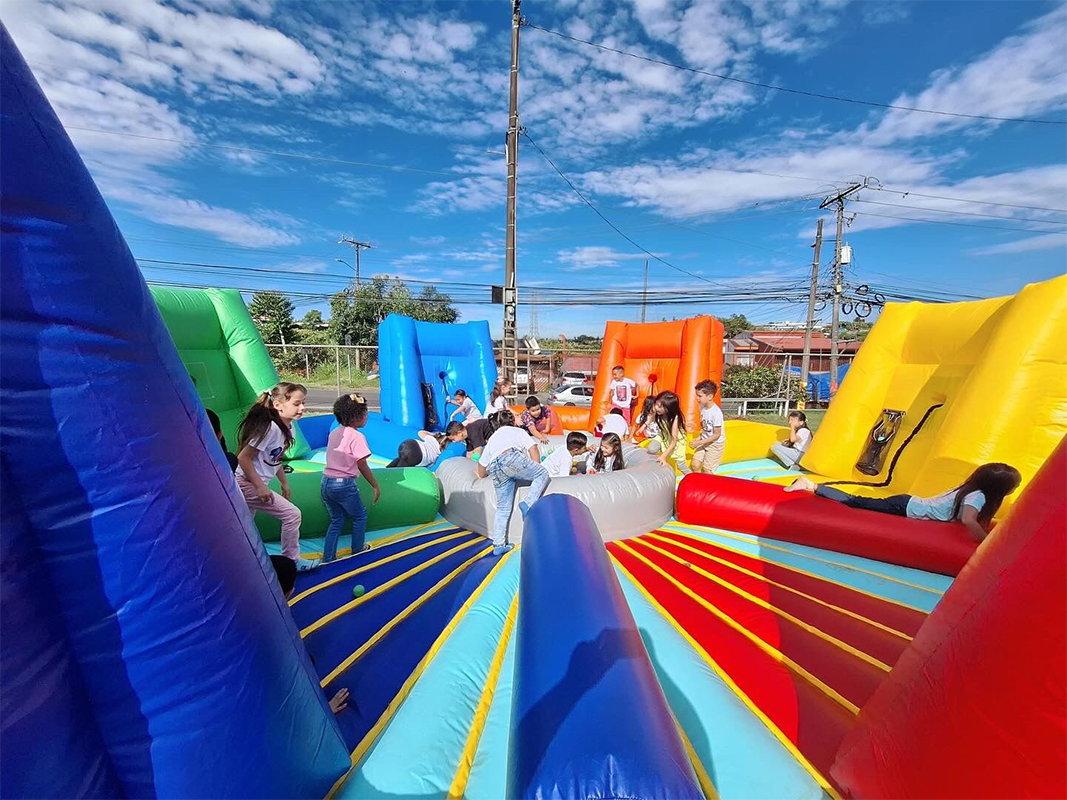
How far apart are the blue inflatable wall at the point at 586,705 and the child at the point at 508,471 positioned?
1.44 m

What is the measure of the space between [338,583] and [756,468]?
440 centimetres

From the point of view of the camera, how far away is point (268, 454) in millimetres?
2570

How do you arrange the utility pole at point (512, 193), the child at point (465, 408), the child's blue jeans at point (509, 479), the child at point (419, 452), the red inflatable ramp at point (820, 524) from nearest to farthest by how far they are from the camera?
the red inflatable ramp at point (820, 524) < the child's blue jeans at point (509, 479) < the child at point (419, 452) < the child at point (465, 408) < the utility pole at point (512, 193)

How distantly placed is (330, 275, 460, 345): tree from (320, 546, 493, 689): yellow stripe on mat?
79.6 ft

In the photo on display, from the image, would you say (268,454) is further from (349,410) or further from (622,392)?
(622,392)

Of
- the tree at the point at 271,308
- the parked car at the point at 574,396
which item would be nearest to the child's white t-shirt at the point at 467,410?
the parked car at the point at 574,396

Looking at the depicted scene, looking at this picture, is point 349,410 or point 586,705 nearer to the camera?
point 586,705

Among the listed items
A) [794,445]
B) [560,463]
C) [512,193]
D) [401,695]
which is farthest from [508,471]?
[512,193]

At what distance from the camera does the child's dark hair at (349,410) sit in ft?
9.21

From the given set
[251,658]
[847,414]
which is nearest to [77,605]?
[251,658]

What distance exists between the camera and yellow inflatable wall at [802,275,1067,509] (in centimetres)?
302

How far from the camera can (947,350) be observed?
13.1 ft

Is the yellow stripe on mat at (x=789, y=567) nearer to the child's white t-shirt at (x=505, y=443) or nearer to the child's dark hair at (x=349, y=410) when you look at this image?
the child's white t-shirt at (x=505, y=443)

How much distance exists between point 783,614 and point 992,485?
1.60 m
